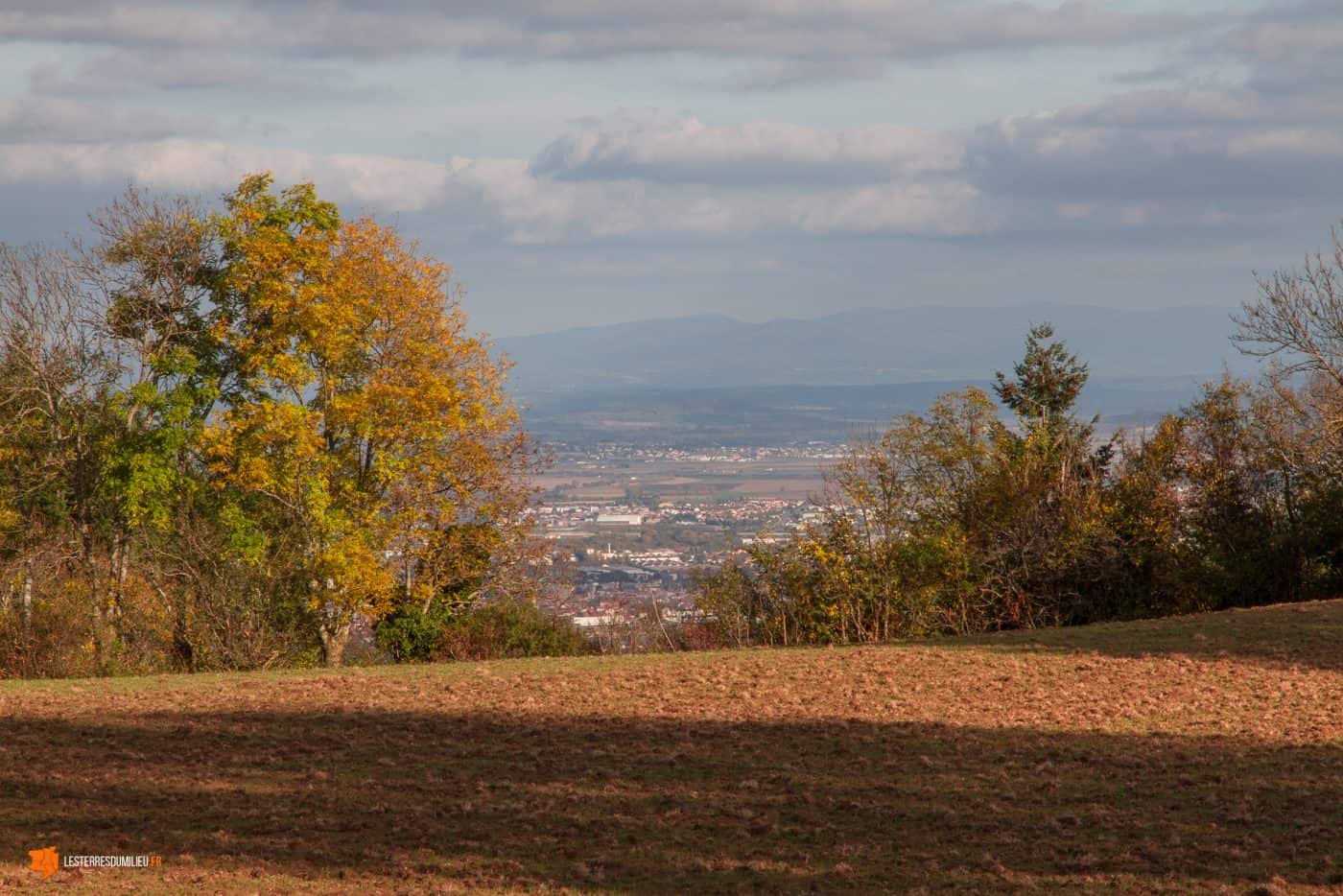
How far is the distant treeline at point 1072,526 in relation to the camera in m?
31.0

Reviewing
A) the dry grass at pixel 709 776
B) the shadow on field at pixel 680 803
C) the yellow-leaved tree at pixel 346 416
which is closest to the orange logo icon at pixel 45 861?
the dry grass at pixel 709 776

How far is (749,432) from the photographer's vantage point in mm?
183500

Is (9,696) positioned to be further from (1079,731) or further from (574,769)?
(1079,731)

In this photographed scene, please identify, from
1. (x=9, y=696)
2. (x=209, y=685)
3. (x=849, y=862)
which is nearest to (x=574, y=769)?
(x=849, y=862)

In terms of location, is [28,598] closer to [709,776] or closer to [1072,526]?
[709,776]

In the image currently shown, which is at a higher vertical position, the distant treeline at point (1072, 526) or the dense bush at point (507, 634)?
the distant treeline at point (1072, 526)

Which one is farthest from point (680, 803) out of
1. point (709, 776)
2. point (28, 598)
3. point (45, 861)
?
point (28, 598)

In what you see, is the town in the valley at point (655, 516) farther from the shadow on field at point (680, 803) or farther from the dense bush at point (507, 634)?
the shadow on field at point (680, 803)

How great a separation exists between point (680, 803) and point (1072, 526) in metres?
22.1

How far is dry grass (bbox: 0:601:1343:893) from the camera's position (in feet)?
34.7

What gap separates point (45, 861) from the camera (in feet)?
35.1

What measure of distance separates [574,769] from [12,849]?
5557 mm

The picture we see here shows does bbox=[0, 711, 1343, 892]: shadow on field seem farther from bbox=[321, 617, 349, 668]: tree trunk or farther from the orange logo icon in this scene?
bbox=[321, 617, 349, 668]: tree trunk

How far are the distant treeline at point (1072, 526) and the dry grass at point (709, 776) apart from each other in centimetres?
947
